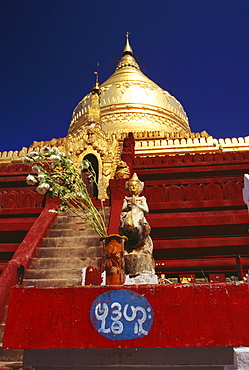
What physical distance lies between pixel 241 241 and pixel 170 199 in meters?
2.19

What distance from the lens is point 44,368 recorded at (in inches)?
114

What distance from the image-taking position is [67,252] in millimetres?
6742

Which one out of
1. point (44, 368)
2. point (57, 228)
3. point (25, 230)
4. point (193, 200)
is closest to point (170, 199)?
point (193, 200)

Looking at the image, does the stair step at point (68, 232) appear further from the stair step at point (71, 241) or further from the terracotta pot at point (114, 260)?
the terracotta pot at point (114, 260)

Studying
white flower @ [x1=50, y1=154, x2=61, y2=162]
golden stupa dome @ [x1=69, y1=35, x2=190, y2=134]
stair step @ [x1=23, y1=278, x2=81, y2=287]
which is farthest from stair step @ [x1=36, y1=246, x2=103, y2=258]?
golden stupa dome @ [x1=69, y1=35, x2=190, y2=134]

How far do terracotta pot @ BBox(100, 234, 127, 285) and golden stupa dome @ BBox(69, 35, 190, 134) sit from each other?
17.8 meters

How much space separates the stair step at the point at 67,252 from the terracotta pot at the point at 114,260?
2382mm

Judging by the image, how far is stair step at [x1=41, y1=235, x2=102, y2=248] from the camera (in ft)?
23.4

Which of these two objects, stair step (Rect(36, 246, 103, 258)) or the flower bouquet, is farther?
stair step (Rect(36, 246, 103, 258))

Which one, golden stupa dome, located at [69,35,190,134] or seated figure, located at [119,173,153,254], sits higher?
golden stupa dome, located at [69,35,190,134]

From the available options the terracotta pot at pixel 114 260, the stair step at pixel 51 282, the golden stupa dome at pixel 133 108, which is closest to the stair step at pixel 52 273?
the stair step at pixel 51 282

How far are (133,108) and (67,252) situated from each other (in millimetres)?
18984

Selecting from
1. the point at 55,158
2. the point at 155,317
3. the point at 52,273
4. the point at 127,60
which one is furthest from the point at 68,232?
the point at 127,60

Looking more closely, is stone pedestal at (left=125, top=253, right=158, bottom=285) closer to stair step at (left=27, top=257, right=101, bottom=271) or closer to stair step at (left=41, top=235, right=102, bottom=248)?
stair step at (left=27, top=257, right=101, bottom=271)
